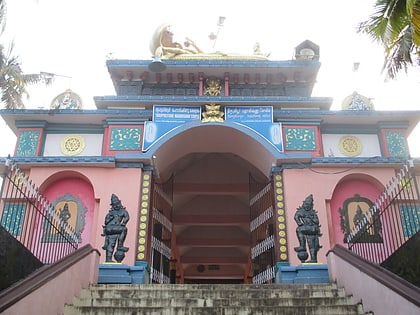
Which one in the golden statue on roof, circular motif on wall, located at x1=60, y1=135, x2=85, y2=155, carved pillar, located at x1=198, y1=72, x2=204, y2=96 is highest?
the golden statue on roof

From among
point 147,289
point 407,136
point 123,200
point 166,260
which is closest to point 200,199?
point 166,260

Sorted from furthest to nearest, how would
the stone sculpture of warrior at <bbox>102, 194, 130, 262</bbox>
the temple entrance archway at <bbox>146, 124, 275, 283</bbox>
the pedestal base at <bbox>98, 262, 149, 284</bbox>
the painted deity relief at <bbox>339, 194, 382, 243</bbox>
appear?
the temple entrance archway at <bbox>146, 124, 275, 283</bbox> → the painted deity relief at <bbox>339, 194, 382, 243</bbox> → the pedestal base at <bbox>98, 262, 149, 284</bbox> → the stone sculpture of warrior at <bbox>102, 194, 130, 262</bbox>

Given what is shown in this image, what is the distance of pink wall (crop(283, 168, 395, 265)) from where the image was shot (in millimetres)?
11273

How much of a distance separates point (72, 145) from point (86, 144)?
0.35m

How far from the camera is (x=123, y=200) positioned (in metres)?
11.4

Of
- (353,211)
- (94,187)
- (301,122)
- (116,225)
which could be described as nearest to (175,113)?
(94,187)

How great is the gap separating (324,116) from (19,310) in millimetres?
9128

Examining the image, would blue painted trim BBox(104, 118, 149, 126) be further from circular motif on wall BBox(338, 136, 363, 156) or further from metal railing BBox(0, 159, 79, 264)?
circular motif on wall BBox(338, 136, 363, 156)

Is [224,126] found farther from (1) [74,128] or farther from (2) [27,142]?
(2) [27,142]

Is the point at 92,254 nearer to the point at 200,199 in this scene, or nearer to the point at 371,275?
the point at 371,275

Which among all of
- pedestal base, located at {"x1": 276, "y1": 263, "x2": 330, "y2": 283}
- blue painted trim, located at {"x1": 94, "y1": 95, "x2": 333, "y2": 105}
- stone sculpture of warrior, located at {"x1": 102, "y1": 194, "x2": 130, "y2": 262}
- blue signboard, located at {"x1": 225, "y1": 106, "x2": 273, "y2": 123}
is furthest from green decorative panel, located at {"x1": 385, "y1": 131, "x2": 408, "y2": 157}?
stone sculpture of warrior, located at {"x1": 102, "y1": 194, "x2": 130, "y2": 262}

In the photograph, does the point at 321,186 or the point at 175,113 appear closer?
the point at 321,186

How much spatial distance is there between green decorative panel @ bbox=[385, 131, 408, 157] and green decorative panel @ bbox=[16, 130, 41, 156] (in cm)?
881

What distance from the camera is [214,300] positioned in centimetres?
675
